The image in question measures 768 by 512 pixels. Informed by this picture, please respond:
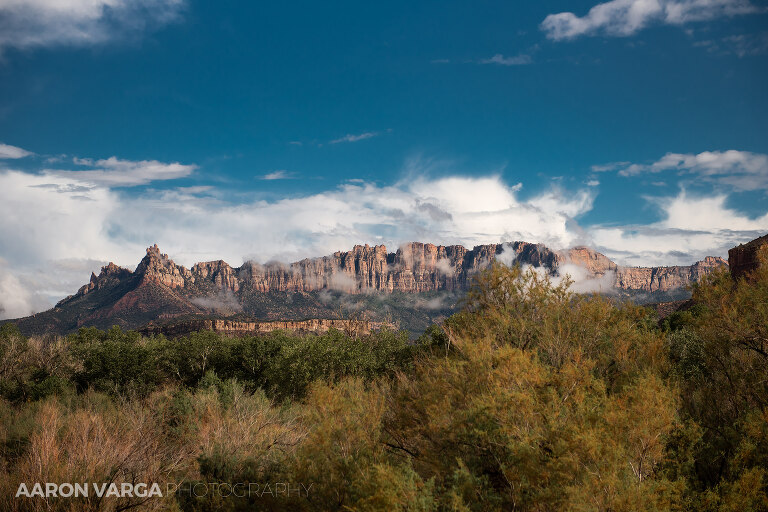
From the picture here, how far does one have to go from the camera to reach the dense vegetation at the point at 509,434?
40.4ft

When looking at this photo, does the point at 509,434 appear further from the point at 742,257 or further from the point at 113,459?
the point at 742,257

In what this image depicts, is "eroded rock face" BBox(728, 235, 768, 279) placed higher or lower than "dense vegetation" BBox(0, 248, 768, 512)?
higher

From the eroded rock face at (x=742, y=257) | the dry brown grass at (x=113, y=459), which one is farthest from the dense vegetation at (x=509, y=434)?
the eroded rock face at (x=742, y=257)

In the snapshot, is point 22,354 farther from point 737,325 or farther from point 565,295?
point 737,325

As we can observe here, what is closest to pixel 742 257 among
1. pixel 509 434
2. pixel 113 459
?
pixel 509 434

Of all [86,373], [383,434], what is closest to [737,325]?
[383,434]

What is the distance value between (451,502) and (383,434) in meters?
7.13

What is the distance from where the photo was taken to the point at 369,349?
51094 millimetres

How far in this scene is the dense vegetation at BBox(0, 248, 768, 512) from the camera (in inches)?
484

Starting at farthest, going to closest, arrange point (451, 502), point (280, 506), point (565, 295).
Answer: point (565, 295) → point (280, 506) → point (451, 502)

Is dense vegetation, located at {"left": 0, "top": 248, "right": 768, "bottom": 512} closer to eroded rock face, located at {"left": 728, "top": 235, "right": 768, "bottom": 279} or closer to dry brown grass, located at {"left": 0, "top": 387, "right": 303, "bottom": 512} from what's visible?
dry brown grass, located at {"left": 0, "top": 387, "right": 303, "bottom": 512}

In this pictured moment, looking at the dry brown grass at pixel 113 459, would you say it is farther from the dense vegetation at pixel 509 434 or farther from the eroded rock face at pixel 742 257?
the eroded rock face at pixel 742 257

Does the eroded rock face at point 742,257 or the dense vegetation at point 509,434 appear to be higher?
the eroded rock face at point 742,257

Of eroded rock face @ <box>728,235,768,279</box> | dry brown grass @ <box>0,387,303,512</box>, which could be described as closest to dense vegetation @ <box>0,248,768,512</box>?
dry brown grass @ <box>0,387,303,512</box>
